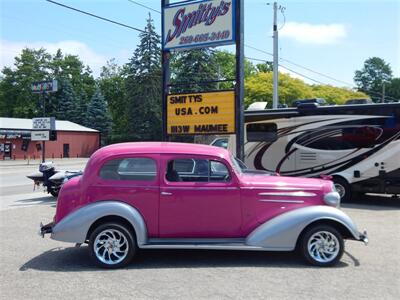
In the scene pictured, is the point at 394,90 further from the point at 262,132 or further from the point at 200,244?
the point at 200,244

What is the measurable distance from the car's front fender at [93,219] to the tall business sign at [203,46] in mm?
6140

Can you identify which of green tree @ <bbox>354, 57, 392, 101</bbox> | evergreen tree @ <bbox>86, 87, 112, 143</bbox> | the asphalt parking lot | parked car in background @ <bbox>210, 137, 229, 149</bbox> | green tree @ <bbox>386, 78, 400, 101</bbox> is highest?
green tree @ <bbox>354, 57, 392, 101</bbox>

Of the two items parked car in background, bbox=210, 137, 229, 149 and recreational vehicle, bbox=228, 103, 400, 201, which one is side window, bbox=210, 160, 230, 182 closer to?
recreational vehicle, bbox=228, 103, 400, 201

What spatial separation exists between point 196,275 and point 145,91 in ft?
166

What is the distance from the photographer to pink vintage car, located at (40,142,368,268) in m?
6.45

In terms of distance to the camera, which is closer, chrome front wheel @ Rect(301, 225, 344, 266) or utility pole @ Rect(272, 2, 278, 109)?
chrome front wheel @ Rect(301, 225, 344, 266)

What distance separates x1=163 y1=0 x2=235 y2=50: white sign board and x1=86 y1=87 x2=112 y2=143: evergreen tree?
5210 cm

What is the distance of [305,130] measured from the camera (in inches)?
544

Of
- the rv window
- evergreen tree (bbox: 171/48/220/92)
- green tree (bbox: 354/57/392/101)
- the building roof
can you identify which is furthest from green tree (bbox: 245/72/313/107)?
green tree (bbox: 354/57/392/101)

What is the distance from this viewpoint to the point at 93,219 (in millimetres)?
6426

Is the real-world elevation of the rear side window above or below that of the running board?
above

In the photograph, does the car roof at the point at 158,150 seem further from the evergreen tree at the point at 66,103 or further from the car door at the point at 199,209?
the evergreen tree at the point at 66,103

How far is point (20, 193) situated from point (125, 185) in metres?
11.5

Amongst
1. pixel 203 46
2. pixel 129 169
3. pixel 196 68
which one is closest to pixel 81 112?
pixel 196 68
